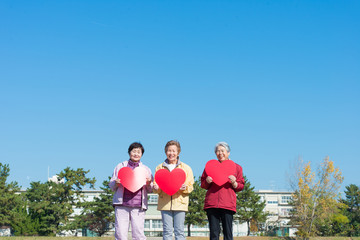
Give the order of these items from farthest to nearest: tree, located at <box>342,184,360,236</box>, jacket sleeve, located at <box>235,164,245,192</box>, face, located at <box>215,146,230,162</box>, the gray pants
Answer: tree, located at <box>342,184,360,236</box> < face, located at <box>215,146,230,162</box> < jacket sleeve, located at <box>235,164,245,192</box> < the gray pants

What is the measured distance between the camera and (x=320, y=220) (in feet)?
99.3

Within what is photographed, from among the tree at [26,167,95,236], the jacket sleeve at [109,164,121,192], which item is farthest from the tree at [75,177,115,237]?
the jacket sleeve at [109,164,121,192]

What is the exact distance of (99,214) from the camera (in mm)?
36688

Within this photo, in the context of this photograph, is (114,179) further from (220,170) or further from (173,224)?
(220,170)

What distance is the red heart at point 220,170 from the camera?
6.40 m

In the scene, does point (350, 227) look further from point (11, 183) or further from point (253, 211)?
point (11, 183)

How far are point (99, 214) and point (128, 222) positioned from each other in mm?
31794

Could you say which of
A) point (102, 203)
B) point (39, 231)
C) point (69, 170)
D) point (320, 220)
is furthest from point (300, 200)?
point (39, 231)

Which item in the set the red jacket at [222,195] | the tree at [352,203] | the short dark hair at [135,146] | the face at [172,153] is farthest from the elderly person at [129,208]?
the tree at [352,203]

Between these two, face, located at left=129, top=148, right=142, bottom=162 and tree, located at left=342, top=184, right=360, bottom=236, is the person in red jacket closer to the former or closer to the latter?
face, located at left=129, top=148, right=142, bottom=162

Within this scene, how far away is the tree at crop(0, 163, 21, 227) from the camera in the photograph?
3741 centimetres

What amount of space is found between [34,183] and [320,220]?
28.7m

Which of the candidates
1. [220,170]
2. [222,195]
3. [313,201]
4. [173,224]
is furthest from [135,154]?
[313,201]

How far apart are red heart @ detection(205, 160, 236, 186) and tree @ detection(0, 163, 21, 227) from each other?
35699mm
